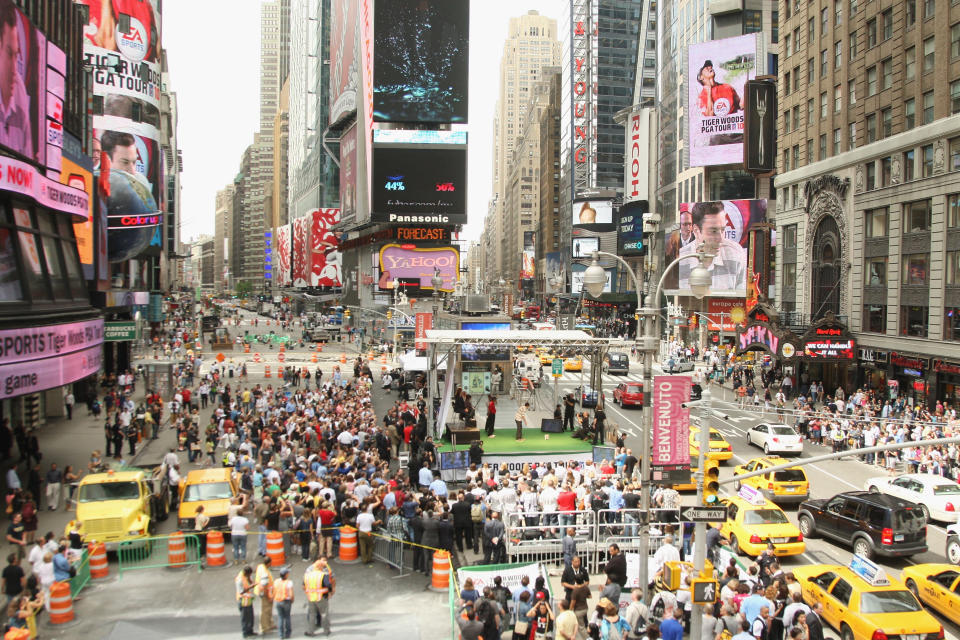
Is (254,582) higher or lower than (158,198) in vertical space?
lower

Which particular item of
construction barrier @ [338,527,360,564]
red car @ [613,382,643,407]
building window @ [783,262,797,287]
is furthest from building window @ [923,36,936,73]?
construction barrier @ [338,527,360,564]

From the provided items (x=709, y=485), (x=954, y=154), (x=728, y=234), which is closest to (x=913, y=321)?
(x=954, y=154)

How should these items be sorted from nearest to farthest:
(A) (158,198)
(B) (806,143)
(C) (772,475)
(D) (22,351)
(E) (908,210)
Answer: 1. (D) (22,351)
2. (C) (772,475)
3. (E) (908,210)
4. (B) (806,143)
5. (A) (158,198)

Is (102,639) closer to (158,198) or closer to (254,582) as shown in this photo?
(254,582)

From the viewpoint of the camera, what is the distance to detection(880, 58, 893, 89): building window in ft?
140

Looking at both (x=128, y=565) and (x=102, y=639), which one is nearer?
(x=102, y=639)

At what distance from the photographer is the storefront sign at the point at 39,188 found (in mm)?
18859

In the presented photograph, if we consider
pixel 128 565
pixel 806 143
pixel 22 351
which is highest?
pixel 806 143

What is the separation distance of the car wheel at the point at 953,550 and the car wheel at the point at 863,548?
1.66 m

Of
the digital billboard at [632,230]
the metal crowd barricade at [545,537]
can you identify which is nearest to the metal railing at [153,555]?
the metal crowd barricade at [545,537]

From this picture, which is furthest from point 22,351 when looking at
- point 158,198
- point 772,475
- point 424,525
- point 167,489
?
point 158,198

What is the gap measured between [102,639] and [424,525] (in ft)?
20.4

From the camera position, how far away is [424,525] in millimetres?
16547

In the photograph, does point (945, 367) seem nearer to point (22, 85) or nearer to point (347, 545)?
point (347, 545)
